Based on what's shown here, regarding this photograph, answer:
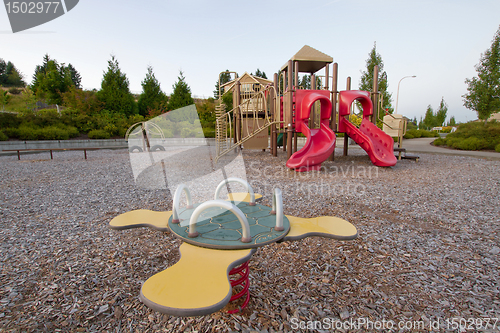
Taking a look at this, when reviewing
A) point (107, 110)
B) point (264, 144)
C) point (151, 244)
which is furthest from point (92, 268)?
point (107, 110)

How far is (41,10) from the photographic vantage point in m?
3.48

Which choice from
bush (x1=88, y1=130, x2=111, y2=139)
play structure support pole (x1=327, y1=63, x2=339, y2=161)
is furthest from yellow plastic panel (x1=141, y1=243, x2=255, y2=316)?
bush (x1=88, y1=130, x2=111, y2=139)

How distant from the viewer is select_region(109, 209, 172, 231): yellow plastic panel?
219 cm

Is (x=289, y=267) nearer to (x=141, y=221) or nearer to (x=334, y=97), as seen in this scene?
(x=141, y=221)

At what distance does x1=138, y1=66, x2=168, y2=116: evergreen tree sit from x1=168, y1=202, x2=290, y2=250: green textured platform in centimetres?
2515

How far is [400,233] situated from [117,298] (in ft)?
10.6

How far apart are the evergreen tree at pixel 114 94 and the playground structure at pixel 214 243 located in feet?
78.9

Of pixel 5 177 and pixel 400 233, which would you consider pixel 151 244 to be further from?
pixel 5 177

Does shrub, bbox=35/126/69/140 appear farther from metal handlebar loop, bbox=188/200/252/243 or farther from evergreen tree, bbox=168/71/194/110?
metal handlebar loop, bbox=188/200/252/243

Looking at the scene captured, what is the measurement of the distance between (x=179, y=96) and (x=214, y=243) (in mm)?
25138

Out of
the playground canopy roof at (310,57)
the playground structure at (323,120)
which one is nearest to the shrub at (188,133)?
the playground structure at (323,120)

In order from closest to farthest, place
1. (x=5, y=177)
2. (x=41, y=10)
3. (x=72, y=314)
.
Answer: (x=72, y=314)
(x=41, y=10)
(x=5, y=177)

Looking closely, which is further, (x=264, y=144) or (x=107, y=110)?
(x=107, y=110)

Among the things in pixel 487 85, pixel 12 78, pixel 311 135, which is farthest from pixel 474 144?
pixel 12 78
